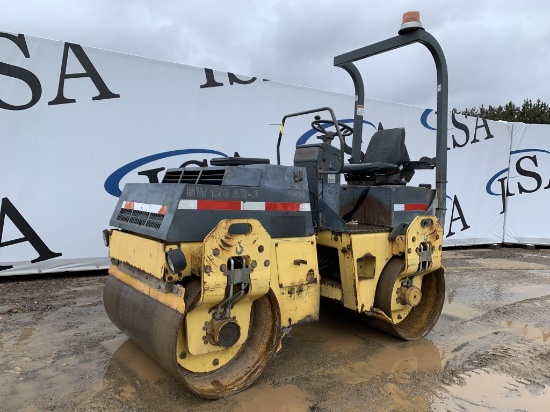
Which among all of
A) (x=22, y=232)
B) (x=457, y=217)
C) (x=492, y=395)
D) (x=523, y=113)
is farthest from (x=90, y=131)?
(x=523, y=113)

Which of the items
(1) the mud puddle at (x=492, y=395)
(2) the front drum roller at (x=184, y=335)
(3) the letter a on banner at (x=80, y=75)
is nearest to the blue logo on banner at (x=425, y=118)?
(3) the letter a on banner at (x=80, y=75)

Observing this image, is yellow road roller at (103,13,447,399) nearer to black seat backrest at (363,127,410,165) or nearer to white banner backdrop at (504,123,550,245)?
black seat backrest at (363,127,410,165)

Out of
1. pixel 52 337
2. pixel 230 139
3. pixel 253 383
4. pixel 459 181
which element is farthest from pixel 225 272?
pixel 459 181

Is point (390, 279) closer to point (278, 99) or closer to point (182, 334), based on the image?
point (182, 334)

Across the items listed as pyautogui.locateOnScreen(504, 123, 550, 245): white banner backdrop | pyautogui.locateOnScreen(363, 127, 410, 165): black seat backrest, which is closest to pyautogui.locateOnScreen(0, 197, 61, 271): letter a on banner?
pyautogui.locateOnScreen(363, 127, 410, 165): black seat backrest

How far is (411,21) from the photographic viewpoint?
401cm

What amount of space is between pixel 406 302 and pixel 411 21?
2421 mm

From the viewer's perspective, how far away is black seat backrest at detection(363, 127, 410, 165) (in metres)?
4.71

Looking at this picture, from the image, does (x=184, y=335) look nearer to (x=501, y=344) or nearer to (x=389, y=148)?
(x=389, y=148)

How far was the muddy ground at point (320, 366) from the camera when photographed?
3.08 meters

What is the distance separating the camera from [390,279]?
3951 mm

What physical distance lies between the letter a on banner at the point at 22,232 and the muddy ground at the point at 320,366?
0.92 meters

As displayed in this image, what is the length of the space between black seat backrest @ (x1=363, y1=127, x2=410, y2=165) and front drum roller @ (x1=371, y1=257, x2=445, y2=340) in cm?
116

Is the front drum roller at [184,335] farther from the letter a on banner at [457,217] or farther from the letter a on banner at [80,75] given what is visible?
the letter a on banner at [457,217]
